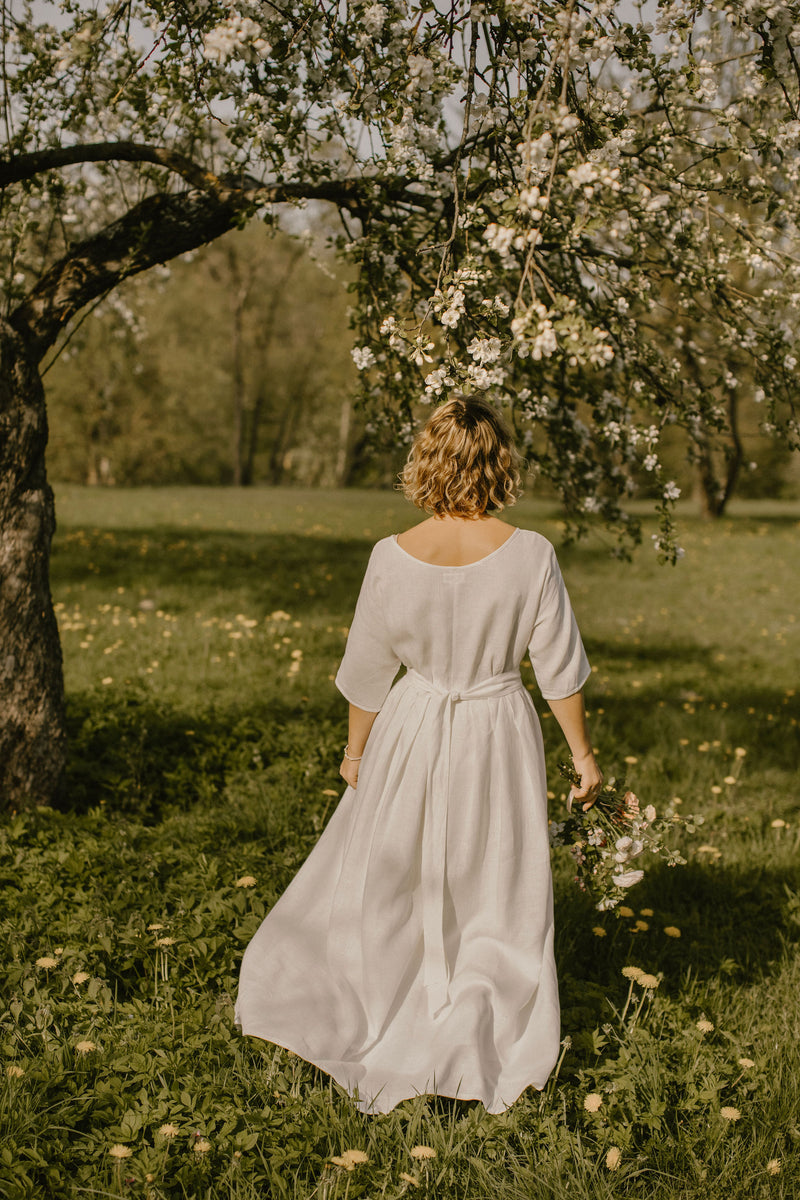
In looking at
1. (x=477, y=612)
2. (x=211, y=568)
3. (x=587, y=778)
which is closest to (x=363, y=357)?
(x=477, y=612)

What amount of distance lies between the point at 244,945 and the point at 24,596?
77.5 inches

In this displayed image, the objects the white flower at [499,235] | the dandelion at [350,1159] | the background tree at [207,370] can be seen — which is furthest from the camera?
the background tree at [207,370]

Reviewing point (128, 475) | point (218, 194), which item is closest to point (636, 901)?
point (218, 194)

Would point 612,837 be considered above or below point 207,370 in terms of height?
below

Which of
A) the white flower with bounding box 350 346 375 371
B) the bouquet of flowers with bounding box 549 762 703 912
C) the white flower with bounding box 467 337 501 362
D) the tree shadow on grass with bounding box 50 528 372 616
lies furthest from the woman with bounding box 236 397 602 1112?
the tree shadow on grass with bounding box 50 528 372 616

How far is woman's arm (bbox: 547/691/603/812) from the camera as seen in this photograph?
2900 mm

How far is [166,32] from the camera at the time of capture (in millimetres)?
3531

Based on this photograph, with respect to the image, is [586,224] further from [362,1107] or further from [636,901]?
[636,901]

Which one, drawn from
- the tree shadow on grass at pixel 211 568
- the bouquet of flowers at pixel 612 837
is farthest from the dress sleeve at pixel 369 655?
the tree shadow on grass at pixel 211 568

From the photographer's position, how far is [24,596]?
438 centimetres

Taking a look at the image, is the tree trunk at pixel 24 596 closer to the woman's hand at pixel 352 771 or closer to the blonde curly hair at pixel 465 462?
the woman's hand at pixel 352 771

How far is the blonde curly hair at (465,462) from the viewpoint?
2.82 meters

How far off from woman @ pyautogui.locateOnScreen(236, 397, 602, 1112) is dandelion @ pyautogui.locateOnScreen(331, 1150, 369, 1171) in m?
0.24

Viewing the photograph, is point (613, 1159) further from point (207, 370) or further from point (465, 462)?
point (207, 370)
